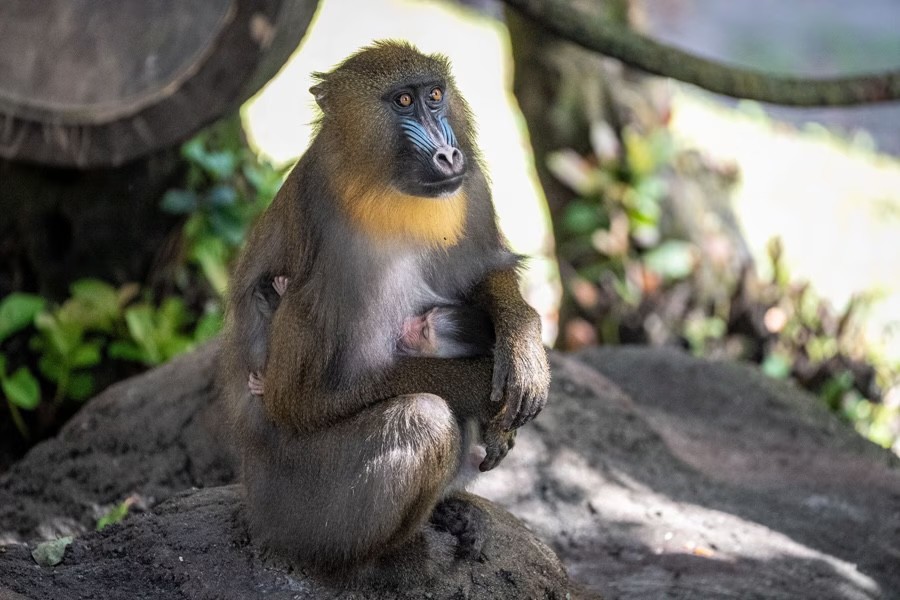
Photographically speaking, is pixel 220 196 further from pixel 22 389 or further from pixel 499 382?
pixel 499 382

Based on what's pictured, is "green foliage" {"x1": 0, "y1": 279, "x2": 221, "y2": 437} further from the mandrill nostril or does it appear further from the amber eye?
the mandrill nostril

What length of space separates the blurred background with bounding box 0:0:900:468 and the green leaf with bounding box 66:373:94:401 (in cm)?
1

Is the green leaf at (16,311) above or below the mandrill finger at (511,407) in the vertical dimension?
below

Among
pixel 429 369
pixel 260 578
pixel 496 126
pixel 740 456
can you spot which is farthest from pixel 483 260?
pixel 496 126

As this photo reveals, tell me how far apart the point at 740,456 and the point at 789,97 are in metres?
1.77

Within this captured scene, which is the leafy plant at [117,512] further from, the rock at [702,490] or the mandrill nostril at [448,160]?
the mandrill nostril at [448,160]

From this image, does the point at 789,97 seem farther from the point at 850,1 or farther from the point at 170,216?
the point at 850,1

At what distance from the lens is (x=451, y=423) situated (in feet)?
10.8

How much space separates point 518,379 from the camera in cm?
332

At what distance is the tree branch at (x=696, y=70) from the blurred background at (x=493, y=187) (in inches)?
45.8

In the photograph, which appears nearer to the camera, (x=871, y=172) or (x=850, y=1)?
(x=871, y=172)

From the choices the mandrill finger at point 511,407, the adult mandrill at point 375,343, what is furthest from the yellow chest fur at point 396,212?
the mandrill finger at point 511,407

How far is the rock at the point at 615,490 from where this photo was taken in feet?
14.1

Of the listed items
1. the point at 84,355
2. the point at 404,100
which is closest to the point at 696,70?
the point at 404,100
